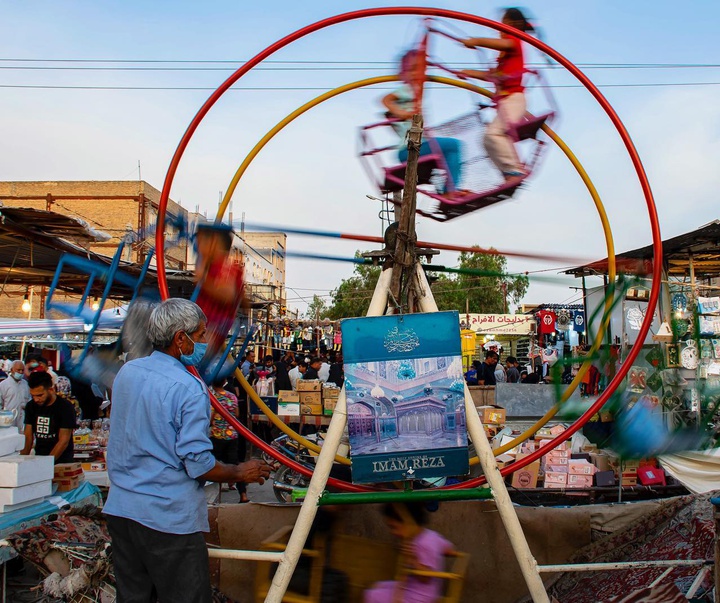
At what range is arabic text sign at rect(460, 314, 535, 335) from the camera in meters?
26.9

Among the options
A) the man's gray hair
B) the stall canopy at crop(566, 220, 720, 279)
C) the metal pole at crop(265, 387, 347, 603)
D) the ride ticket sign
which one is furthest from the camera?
the stall canopy at crop(566, 220, 720, 279)

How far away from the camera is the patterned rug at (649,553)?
381 centimetres

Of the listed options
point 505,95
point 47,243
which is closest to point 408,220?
point 505,95

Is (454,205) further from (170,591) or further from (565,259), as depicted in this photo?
(170,591)

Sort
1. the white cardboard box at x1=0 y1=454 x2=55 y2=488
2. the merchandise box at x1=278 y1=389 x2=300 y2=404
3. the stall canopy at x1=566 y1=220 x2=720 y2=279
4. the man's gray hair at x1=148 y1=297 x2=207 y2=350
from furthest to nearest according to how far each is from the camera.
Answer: the merchandise box at x1=278 y1=389 x2=300 y2=404, the stall canopy at x1=566 y1=220 x2=720 y2=279, the white cardboard box at x1=0 y1=454 x2=55 y2=488, the man's gray hair at x1=148 y1=297 x2=207 y2=350

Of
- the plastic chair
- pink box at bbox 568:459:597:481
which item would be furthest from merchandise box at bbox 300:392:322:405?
the plastic chair

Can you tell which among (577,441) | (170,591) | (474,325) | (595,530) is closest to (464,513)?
(595,530)

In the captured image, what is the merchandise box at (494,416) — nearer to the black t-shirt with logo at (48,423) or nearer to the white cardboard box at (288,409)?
the white cardboard box at (288,409)

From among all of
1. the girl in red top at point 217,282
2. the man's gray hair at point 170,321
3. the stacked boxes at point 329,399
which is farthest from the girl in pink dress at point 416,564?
the stacked boxes at point 329,399

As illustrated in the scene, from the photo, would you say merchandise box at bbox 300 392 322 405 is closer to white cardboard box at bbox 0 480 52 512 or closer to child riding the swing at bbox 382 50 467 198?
white cardboard box at bbox 0 480 52 512

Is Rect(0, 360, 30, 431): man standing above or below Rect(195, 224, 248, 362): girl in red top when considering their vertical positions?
below

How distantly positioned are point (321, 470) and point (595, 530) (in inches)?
82.1

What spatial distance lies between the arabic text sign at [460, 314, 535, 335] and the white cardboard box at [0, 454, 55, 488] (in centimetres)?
2277

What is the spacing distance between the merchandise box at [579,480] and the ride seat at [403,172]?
4292mm
